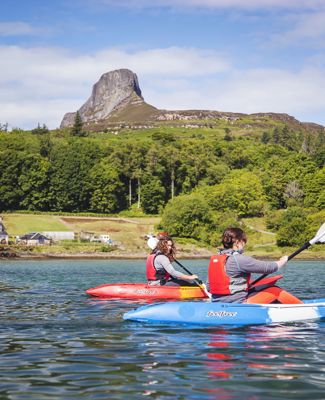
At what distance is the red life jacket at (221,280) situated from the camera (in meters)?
14.1

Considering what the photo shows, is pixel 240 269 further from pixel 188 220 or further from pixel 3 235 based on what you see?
pixel 188 220

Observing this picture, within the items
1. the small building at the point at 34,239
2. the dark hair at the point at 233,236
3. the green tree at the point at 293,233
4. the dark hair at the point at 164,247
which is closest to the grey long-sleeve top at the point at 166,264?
the dark hair at the point at 164,247

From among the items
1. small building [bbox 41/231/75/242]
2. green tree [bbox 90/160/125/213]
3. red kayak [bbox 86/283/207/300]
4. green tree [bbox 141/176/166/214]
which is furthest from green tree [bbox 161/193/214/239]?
red kayak [bbox 86/283/207/300]

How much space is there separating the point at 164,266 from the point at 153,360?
984 centimetres

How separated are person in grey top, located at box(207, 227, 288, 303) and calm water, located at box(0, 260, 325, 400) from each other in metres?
0.97

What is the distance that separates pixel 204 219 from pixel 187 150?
37824mm

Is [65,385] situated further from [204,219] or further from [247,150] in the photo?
[247,150]

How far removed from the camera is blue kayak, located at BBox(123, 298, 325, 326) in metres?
14.3

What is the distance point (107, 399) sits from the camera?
7.83 metres

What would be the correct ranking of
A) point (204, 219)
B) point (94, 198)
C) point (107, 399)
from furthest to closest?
point (94, 198) → point (204, 219) → point (107, 399)

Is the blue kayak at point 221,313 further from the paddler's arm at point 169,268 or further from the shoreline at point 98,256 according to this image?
the shoreline at point 98,256

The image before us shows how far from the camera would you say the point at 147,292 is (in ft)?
71.2

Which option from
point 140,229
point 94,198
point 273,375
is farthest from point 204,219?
point 273,375

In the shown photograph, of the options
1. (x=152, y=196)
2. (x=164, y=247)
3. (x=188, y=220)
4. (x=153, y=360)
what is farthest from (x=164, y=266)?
(x=152, y=196)
